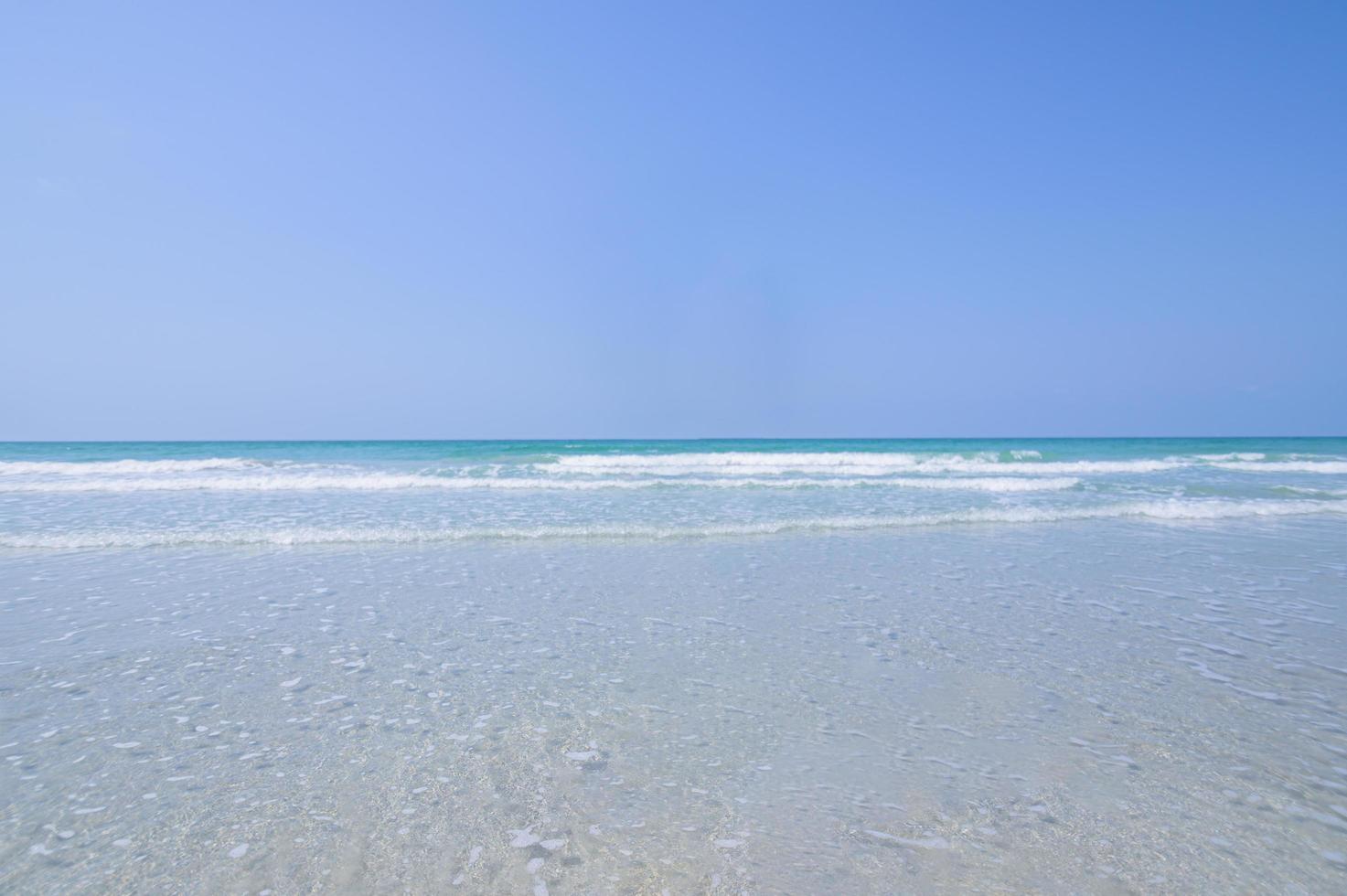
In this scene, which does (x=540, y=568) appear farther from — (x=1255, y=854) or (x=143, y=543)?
(x=1255, y=854)

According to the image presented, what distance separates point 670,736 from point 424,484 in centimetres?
1503

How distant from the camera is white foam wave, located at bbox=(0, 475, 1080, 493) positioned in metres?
16.2

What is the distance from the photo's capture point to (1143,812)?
2729 millimetres

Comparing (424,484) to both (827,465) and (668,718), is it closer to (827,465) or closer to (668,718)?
(668,718)

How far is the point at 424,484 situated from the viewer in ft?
56.0

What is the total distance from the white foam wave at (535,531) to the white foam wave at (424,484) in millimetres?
4270

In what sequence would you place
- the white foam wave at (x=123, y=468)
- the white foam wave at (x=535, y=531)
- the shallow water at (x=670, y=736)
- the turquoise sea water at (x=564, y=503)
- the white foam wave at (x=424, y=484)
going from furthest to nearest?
1. the white foam wave at (x=123, y=468)
2. the white foam wave at (x=424, y=484)
3. the turquoise sea water at (x=564, y=503)
4. the white foam wave at (x=535, y=531)
5. the shallow water at (x=670, y=736)

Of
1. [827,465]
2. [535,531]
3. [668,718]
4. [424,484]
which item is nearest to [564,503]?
[535,531]

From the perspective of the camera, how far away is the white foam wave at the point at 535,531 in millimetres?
8969

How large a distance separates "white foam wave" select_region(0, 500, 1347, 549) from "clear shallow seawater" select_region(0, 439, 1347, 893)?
0.75ft

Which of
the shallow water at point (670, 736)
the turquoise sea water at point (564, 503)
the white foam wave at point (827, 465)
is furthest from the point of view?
the white foam wave at point (827, 465)

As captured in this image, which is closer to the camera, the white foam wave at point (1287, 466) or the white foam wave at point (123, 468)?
the white foam wave at point (123, 468)

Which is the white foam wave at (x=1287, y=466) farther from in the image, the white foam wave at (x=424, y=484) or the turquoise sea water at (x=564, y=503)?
the white foam wave at (x=424, y=484)

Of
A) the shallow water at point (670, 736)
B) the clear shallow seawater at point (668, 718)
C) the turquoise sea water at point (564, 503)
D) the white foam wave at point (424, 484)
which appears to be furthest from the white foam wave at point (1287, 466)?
the shallow water at point (670, 736)
